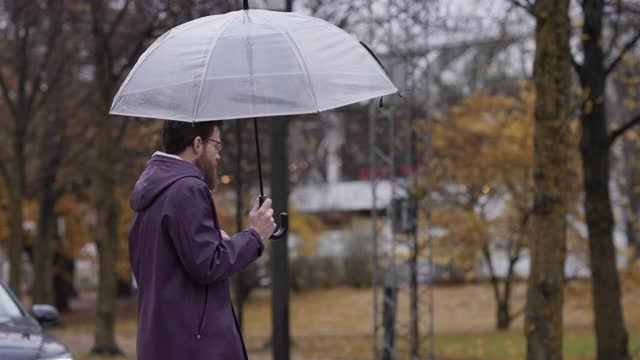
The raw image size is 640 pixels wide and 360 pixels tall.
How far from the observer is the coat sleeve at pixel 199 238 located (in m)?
4.23

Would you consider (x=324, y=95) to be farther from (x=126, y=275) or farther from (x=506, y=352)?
(x=126, y=275)

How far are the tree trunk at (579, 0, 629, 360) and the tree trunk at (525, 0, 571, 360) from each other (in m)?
6.38

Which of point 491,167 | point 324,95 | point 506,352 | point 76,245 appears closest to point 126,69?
point 506,352

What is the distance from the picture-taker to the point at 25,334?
852 cm

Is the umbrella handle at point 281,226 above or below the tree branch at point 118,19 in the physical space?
below

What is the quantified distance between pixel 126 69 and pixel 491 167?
12.1 meters

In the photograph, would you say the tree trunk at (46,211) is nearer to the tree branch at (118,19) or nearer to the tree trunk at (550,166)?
the tree branch at (118,19)

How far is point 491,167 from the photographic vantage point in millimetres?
30047

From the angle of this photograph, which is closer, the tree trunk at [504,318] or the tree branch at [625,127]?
the tree branch at [625,127]

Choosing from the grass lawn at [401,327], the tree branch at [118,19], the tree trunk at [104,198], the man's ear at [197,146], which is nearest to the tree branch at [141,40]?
the tree trunk at [104,198]

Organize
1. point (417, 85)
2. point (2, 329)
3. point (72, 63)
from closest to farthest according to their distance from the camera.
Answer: point (2, 329)
point (417, 85)
point (72, 63)

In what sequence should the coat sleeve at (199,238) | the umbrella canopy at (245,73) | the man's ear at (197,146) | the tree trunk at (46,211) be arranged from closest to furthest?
the coat sleeve at (199,238) < the man's ear at (197,146) < the umbrella canopy at (245,73) < the tree trunk at (46,211)

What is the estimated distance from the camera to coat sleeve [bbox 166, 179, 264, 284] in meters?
4.23

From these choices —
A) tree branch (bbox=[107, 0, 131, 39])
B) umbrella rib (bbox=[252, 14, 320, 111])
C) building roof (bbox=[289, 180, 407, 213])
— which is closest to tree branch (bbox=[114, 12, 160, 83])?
tree branch (bbox=[107, 0, 131, 39])
